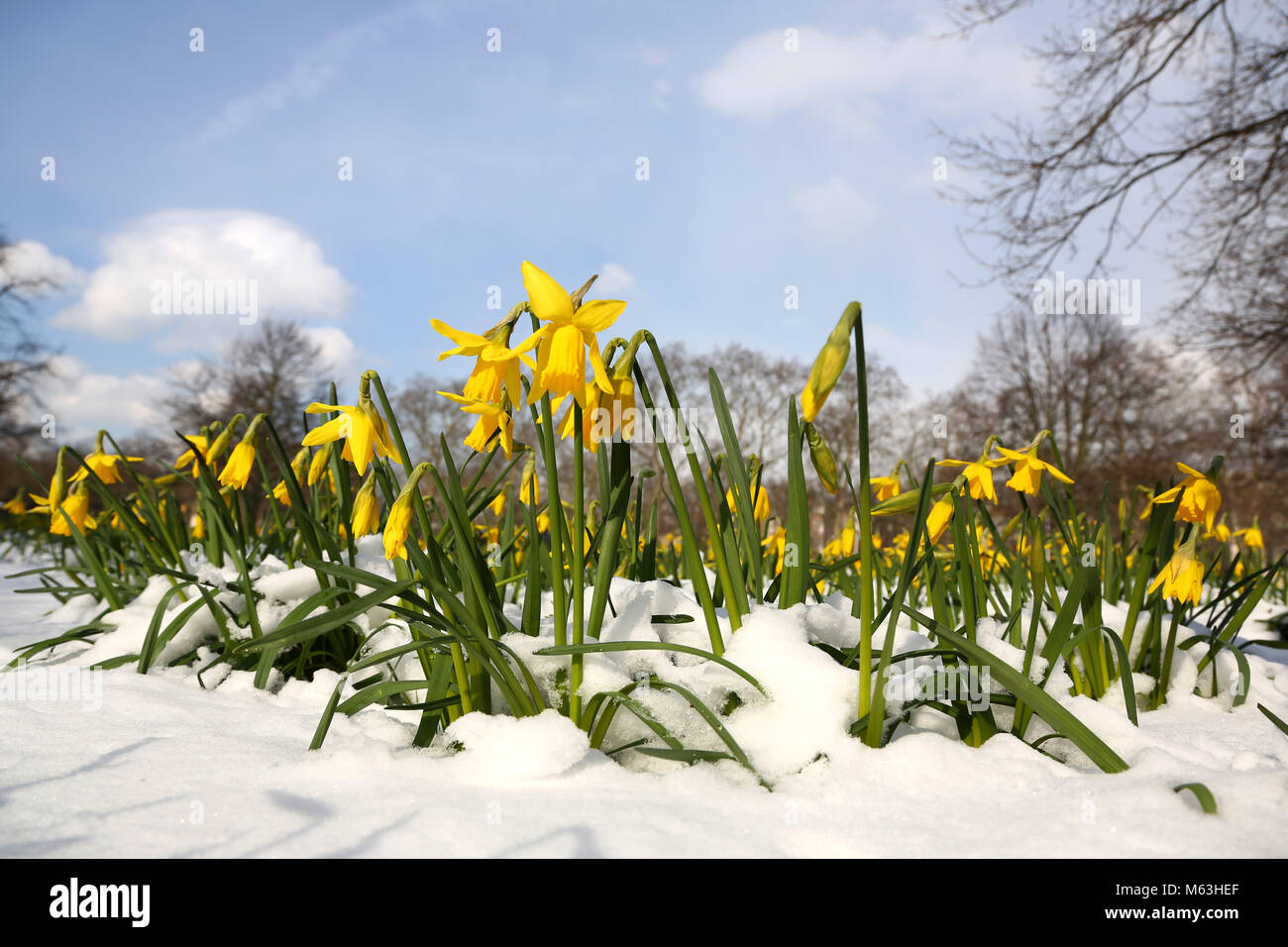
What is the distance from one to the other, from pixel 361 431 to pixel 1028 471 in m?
1.56

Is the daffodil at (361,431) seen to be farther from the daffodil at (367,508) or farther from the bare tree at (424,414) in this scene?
the bare tree at (424,414)

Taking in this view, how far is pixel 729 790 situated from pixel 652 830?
7.7 inches

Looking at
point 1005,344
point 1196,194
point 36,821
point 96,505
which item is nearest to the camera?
point 36,821

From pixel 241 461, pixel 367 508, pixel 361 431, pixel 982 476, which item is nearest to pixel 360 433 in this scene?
pixel 361 431

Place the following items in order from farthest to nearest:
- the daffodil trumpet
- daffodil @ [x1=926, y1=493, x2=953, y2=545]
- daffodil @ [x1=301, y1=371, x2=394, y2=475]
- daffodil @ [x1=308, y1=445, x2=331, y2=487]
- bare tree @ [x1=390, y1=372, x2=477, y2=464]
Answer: bare tree @ [x1=390, y1=372, x2=477, y2=464]
the daffodil trumpet
daffodil @ [x1=926, y1=493, x2=953, y2=545]
daffodil @ [x1=308, y1=445, x2=331, y2=487]
daffodil @ [x1=301, y1=371, x2=394, y2=475]

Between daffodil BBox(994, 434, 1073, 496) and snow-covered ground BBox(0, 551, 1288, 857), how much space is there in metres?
0.57

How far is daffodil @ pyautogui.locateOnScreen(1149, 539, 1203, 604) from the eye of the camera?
1737 mm

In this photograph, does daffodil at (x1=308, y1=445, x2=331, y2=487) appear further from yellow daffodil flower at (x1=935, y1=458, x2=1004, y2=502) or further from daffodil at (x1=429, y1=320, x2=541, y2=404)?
yellow daffodil flower at (x1=935, y1=458, x2=1004, y2=502)

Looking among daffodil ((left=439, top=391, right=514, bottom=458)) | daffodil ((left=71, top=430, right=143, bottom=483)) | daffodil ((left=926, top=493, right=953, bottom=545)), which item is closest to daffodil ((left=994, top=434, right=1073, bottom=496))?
daffodil ((left=926, top=493, right=953, bottom=545))

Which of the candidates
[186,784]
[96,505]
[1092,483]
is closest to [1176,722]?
[186,784]

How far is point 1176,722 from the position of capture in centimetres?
157

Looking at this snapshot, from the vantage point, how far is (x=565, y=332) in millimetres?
1103

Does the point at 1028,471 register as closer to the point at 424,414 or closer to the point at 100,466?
the point at 100,466
